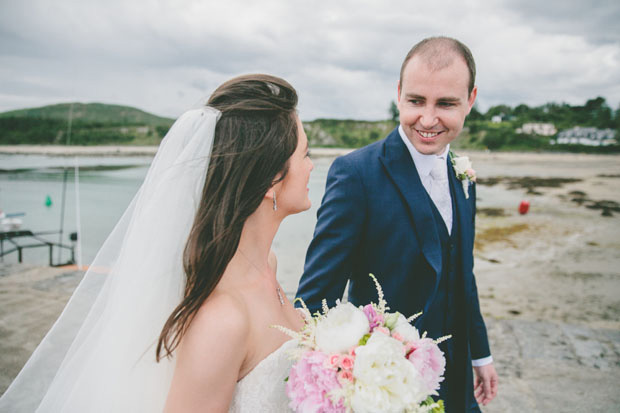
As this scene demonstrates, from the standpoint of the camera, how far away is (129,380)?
1.53 metres

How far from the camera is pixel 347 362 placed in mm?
1196

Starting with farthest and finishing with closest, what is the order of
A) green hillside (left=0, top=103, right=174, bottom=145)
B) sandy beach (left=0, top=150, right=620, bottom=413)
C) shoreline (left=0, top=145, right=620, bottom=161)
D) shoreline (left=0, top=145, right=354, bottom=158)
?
shoreline (left=0, top=145, right=354, bottom=158) → shoreline (left=0, top=145, right=620, bottom=161) → green hillside (left=0, top=103, right=174, bottom=145) → sandy beach (left=0, top=150, right=620, bottom=413)

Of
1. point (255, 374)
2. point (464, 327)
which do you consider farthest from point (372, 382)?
point (464, 327)

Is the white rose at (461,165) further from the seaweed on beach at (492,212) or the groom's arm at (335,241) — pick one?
the seaweed on beach at (492,212)

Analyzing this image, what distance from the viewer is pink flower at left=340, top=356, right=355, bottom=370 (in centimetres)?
119

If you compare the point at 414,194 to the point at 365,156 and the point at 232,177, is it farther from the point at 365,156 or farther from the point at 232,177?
the point at 232,177

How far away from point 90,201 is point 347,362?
115ft

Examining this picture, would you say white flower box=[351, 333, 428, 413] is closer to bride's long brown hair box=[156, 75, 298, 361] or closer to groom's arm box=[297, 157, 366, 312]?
bride's long brown hair box=[156, 75, 298, 361]

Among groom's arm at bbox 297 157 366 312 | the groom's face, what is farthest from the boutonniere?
groom's arm at bbox 297 157 366 312

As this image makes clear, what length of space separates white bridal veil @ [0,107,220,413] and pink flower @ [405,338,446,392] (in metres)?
0.90

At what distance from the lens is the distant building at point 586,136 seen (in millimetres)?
75812

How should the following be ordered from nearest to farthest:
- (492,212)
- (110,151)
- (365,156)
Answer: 1. (365,156)
2. (492,212)
3. (110,151)

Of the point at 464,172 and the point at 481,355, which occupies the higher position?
the point at 464,172

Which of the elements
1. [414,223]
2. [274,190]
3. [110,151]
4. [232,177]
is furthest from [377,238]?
[110,151]
